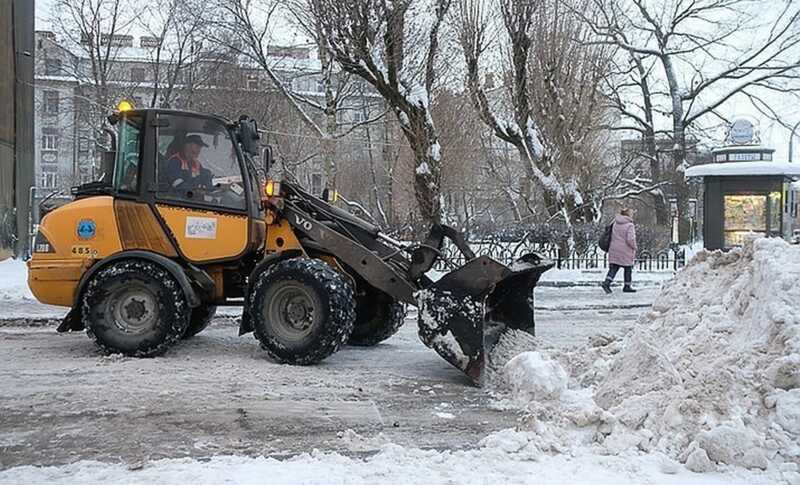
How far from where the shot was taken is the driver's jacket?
27.3 ft

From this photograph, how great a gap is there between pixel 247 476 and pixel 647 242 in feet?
67.7

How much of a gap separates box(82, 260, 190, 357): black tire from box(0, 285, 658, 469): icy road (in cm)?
19

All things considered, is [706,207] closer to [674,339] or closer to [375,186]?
[674,339]

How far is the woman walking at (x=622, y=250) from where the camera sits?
625 inches

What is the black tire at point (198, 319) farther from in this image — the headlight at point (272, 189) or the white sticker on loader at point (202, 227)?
the headlight at point (272, 189)

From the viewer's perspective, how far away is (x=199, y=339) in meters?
9.61

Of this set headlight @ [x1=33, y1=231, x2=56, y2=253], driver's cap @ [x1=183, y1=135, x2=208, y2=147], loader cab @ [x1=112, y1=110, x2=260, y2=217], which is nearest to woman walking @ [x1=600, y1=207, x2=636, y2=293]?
loader cab @ [x1=112, y1=110, x2=260, y2=217]

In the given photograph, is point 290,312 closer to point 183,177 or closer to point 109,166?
point 183,177

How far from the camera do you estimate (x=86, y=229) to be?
8375 mm

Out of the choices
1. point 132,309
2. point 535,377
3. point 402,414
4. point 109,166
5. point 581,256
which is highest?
point 109,166

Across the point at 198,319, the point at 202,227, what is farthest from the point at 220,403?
the point at 198,319

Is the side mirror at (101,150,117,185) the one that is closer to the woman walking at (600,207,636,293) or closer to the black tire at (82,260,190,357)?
the black tire at (82,260,190,357)

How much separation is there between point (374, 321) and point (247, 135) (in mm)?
2583

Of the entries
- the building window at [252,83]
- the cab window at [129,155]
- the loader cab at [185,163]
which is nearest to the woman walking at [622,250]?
the loader cab at [185,163]
